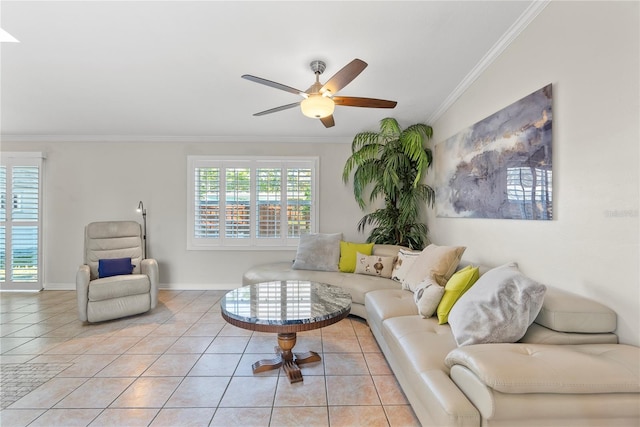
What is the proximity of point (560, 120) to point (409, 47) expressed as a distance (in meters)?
1.14

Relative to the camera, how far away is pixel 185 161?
4.49m

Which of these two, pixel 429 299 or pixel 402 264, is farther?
pixel 402 264

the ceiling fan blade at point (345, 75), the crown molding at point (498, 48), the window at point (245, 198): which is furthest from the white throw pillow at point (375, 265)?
the ceiling fan blade at point (345, 75)

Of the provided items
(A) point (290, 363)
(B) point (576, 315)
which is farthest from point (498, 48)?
(A) point (290, 363)

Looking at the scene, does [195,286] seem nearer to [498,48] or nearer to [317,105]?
[317,105]

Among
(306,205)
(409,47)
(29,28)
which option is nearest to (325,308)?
(409,47)

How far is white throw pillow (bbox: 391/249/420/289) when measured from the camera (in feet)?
10.2

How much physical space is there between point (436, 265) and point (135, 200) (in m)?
4.52

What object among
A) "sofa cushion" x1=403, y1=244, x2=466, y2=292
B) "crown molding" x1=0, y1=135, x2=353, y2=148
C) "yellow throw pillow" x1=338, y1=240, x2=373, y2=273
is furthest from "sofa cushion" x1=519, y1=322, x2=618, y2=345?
"crown molding" x1=0, y1=135, x2=353, y2=148

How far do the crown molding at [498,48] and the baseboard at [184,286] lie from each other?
155 inches

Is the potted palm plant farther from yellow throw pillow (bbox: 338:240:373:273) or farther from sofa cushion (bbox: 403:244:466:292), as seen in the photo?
sofa cushion (bbox: 403:244:466:292)

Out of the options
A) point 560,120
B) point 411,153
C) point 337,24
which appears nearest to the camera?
point 560,120

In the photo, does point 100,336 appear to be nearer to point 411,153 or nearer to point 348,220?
point 348,220

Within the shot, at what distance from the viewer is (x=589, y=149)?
4.93 feet
